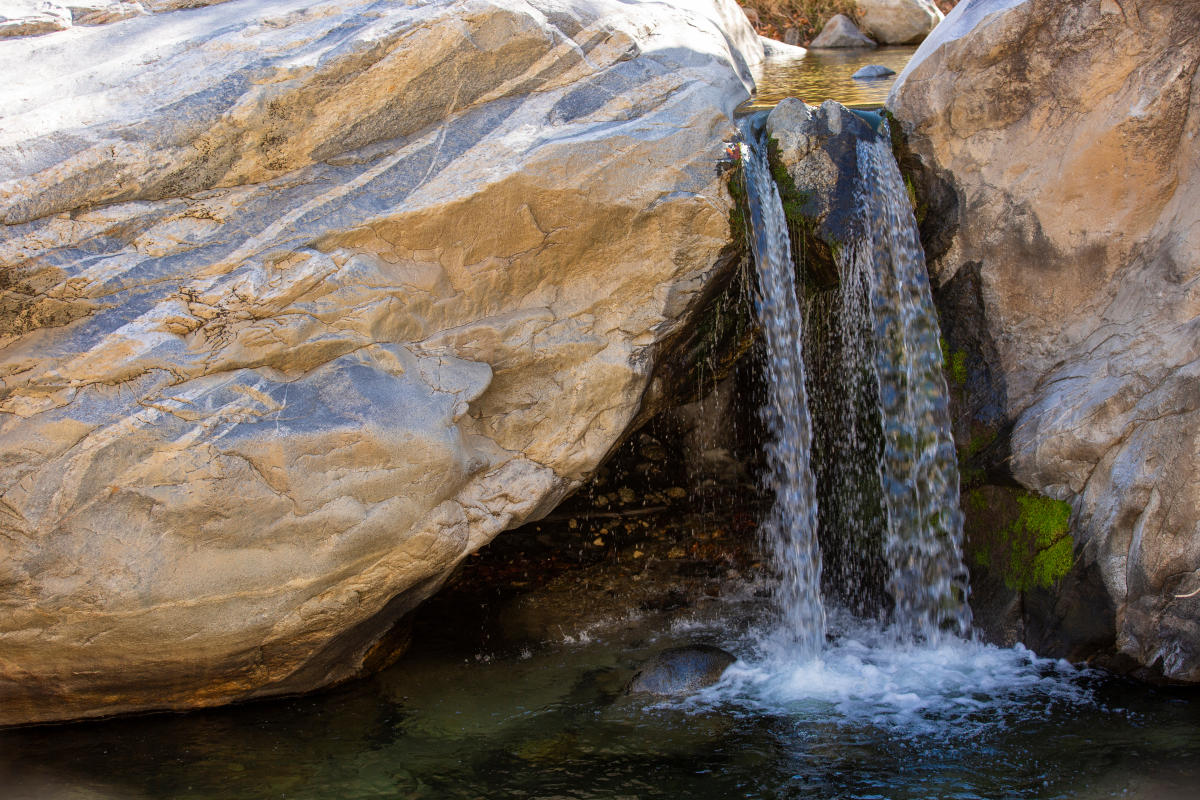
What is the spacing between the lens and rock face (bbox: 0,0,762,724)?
4023mm

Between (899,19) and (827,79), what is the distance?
461cm

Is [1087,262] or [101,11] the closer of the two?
[1087,262]

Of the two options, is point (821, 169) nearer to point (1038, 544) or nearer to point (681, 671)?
point (1038, 544)

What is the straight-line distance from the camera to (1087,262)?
4906 millimetres

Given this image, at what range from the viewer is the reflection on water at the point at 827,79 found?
7.25m

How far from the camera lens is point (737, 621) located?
5.53m

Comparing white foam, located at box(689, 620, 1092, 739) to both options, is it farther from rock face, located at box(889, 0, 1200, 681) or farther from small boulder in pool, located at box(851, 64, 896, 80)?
small boulder in pool, located at box(851, 64, 896, 80)

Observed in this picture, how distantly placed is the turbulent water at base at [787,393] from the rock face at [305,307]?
0.30 m

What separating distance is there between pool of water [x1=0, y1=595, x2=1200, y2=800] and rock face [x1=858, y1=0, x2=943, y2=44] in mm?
9930

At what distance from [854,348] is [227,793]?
3858 mm

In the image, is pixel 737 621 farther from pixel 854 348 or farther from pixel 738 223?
pixel 738 223

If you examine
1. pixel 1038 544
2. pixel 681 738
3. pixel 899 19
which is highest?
pixel 899 19

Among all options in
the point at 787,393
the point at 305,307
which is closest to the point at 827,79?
the point at 787,393

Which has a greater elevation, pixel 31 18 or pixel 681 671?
pixel 31 18
